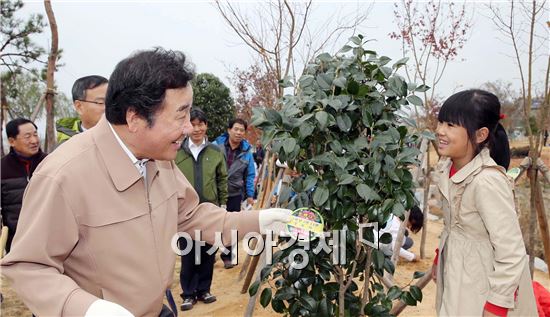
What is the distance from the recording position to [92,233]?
49.1 inches

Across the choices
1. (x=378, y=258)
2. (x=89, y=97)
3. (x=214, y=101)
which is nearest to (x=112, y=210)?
(x=378, y=258)

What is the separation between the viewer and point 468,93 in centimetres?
179

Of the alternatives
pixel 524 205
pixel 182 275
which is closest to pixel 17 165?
pixel 182 275

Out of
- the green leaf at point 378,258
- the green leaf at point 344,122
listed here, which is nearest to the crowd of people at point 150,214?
the green leaf at point 378,258

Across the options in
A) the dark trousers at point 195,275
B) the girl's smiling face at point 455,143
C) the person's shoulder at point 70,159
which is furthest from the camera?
the dark trousers at point 195,275

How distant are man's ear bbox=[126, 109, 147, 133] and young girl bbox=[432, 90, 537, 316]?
4.27 ft

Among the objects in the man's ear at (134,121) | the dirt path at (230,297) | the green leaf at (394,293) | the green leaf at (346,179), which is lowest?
the dirt path at (230,297)

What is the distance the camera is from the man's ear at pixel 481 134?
1770 millimetres

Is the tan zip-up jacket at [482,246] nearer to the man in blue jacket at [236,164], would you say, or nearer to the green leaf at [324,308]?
the green leaf at [324,308]

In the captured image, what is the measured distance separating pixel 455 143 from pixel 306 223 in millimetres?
771

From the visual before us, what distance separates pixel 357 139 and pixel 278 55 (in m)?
2.82

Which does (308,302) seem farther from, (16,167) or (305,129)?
(16,167)

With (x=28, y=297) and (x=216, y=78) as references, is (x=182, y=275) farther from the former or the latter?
(x=216, y=78)

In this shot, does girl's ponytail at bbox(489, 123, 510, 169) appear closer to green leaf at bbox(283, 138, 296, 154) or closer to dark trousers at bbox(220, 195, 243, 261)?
green leaf at bbox(283, 138, 296, 154)
